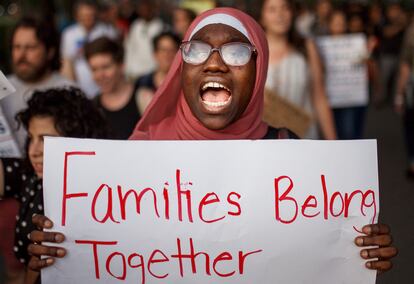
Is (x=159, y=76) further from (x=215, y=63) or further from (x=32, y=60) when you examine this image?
(x=215, y=63)

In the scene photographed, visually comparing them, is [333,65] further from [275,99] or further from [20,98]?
[20,98]

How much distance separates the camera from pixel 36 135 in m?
2.85

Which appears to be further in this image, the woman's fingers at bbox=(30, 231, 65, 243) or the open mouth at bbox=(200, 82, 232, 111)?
the open mouth at bbox=(200, 82, 232, 111)

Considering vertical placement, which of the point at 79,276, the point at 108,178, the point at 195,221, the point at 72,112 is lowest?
the point at 79,276

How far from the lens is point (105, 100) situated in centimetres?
458

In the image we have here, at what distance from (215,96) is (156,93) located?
324 mm

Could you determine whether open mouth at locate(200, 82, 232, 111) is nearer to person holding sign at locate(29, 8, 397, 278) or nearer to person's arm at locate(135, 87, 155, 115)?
person holding sign at locate(29, 8, 397, 278)

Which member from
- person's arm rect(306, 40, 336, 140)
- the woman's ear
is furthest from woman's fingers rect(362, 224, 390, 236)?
the woman's ear

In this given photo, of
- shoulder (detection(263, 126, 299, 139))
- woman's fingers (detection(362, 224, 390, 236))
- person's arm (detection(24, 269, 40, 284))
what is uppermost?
shoulder (detection(263, 126, 299, 139))

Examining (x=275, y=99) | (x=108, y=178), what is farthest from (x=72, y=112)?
(x=275, y=99)

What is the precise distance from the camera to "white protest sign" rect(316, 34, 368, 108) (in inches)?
253

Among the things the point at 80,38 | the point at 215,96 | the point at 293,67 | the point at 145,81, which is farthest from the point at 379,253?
the point at 80,38

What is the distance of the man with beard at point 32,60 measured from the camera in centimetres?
390

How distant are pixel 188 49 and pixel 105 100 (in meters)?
2.26
